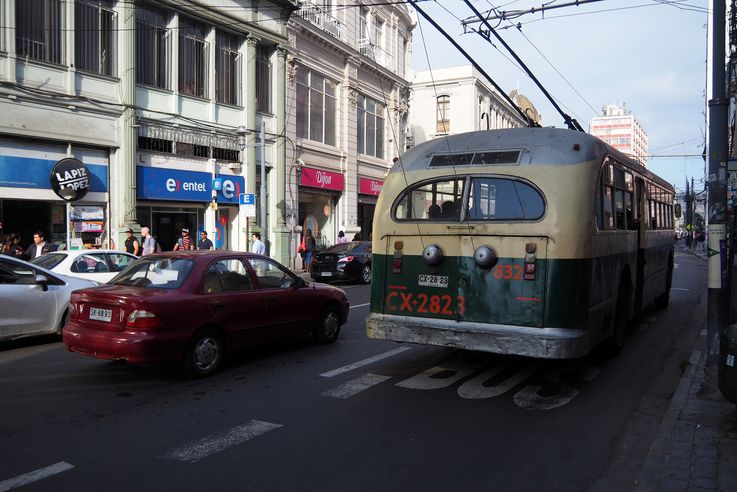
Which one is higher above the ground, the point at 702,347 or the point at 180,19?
the point at 180,19

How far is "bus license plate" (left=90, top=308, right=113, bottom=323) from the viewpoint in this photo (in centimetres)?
666

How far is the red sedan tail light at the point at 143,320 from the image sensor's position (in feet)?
21.2

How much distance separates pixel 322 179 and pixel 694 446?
22806 mm

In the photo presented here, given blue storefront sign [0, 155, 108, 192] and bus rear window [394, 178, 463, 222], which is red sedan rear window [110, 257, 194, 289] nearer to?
bus rear window [394, 178, 463, 222]

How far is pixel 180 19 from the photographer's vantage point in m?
20.0

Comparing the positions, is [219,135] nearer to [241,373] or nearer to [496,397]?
[241,373]

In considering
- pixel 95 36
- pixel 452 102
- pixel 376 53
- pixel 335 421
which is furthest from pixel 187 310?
pixel 452 102

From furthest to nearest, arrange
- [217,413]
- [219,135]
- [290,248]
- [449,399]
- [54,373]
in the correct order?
1. [290,248]
2. [219,135]
3. [54,373]
4. [449,399]
5. [217,413]

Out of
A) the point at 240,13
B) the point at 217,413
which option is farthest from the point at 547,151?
the point at 240,13

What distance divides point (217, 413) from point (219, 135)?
17075 millimetres

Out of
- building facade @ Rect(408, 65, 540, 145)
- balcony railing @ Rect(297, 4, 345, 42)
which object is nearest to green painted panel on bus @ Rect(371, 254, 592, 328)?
balcony railing @ Rect(297, 4, 345, 42)

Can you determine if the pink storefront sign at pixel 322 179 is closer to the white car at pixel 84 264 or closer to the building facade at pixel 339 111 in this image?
the building facade at pixel 339 111

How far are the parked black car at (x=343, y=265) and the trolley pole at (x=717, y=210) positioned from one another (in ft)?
41.3

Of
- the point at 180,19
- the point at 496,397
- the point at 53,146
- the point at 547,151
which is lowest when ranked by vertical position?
the point at 496,397
